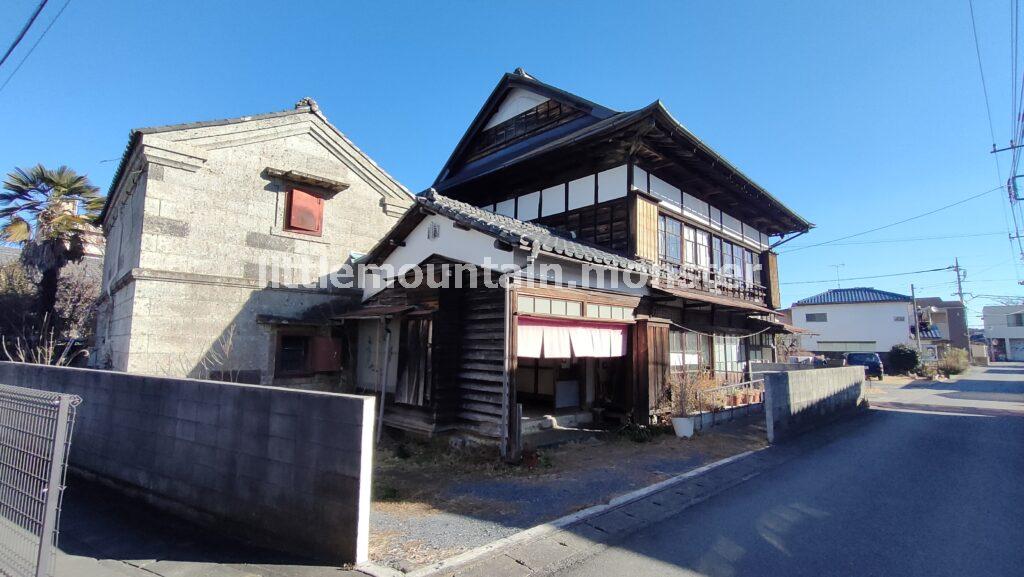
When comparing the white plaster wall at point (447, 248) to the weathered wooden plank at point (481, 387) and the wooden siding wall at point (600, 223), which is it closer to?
the weathered wooden plank at point (481, 387)

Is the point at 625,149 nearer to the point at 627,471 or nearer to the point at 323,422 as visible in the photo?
the point at 627,471

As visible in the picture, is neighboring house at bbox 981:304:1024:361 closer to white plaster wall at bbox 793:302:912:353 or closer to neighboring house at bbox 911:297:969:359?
neighboring house at bbox 911:297:969:359

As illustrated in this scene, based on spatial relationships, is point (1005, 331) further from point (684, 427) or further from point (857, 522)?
point (857, 522)

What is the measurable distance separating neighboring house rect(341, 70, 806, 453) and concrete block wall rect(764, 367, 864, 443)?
2.27 m

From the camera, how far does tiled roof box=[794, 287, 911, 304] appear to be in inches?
1428

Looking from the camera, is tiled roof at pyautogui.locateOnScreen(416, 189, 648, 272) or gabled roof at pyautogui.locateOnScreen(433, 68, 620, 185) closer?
tiled roof at pyautogui.locateOnScreen(416, 189, 648, 272)

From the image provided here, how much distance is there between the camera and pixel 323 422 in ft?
14.1

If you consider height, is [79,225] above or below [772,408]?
above

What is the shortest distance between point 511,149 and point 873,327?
120ft

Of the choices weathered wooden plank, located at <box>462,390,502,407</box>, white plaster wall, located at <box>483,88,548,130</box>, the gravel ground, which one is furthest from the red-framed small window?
white plaster wall, located at <box>483,88,548,130</box>

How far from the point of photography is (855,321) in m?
37.6

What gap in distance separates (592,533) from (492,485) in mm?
2108

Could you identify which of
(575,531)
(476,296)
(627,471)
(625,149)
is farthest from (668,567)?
(625,149)

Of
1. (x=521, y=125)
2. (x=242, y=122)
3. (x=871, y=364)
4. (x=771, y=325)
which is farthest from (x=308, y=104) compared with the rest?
(x=871, y=364)
